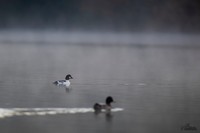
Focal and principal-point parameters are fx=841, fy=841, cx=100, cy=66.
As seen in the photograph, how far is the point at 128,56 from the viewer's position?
97.7 ft

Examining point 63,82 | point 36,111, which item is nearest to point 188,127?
point 36,111

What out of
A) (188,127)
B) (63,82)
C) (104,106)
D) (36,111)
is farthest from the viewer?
(63,82)

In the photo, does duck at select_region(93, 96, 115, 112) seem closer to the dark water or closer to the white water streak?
the white water streak

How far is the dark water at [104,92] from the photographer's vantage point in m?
12.9

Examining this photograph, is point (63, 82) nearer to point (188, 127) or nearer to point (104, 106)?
point (104, 106)

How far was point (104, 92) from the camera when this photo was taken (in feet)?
55.3

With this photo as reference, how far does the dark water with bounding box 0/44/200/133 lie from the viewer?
12.9 m

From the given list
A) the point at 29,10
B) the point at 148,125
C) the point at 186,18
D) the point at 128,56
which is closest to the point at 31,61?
the point at 128,56

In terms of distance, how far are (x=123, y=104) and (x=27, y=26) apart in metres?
43.0

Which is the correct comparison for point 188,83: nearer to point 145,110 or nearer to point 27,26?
point 145,110

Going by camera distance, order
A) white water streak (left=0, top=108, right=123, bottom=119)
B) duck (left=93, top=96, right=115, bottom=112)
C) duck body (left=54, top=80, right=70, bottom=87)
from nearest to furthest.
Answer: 1. white water streak (left=0, top=108, right=123, bottom=119)
2. duck (left=93, top=96, right=115, bottom=112)
3. duck body (left=54, top=80, right=70, bottom=87)

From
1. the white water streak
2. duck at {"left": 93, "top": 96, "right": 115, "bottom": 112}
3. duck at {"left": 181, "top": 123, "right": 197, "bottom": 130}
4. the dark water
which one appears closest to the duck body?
the dark water

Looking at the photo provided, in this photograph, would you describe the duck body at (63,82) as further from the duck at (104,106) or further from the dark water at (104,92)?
the duck at (104,106)

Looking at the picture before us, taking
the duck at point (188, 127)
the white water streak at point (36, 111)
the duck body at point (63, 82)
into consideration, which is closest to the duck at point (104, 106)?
the white water streak at point (36, 111)
